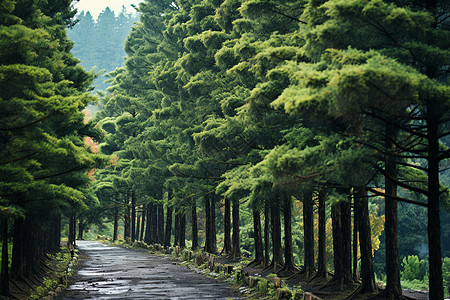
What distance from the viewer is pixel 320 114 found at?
11.1 m

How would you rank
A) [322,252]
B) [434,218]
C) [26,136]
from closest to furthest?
[434,218] → [26,136] → [322,252]

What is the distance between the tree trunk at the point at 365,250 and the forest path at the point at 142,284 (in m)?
4.36

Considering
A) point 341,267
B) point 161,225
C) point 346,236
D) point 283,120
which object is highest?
point 283,120

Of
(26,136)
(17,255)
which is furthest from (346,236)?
(17,255)

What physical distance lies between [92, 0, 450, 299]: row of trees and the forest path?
11.5 ft

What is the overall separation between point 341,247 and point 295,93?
850cm

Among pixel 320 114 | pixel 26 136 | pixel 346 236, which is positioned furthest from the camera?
pixel 346 236

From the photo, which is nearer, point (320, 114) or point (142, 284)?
point (320, 114)

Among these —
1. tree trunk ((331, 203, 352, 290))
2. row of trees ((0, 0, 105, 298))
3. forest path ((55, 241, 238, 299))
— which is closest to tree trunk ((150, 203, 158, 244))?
forest path ((55, 241, 238, 299))

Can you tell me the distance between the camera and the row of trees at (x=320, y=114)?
10.4m

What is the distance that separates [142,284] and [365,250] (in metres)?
9.18

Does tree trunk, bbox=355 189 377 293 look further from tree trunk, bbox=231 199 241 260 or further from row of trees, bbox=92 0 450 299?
tree trunk, bbox=231 199 241 260

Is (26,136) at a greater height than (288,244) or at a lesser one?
greater

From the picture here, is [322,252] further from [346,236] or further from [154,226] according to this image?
[154,226]
